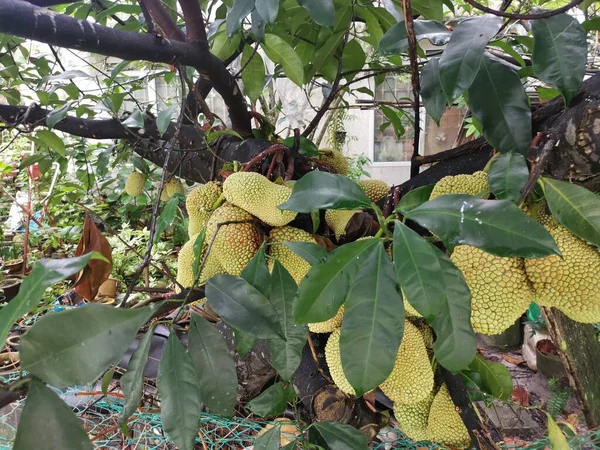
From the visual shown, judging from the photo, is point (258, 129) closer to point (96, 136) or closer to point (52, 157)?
point (96, 136)

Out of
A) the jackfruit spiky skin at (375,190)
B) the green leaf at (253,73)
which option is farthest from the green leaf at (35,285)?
the green leaf at (253,73)

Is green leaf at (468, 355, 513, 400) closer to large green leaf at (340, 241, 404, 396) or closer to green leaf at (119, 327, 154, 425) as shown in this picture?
large green leaf at (340, 241, 404, 396)

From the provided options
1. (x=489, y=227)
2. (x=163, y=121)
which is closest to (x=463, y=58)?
(x=489, y=227)

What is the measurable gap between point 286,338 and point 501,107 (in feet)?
1.08

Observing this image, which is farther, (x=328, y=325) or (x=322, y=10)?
(x=328, y=325)

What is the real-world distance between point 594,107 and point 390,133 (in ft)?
11.8

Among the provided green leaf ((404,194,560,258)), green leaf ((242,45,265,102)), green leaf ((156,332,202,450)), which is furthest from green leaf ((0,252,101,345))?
green leaf ((242,45,265,102))

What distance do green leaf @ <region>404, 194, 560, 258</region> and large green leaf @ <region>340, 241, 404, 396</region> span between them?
0.22 ft

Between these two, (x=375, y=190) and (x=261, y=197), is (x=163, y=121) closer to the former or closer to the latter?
(x=261, y=197)

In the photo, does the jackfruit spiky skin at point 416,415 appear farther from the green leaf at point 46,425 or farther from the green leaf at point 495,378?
the green leaf at point 46,425

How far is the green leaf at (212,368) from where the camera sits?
0.39 m

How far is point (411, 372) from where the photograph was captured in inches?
20.6

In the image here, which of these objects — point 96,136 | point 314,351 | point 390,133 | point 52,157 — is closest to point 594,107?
point 314,351

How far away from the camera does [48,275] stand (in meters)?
0.26
